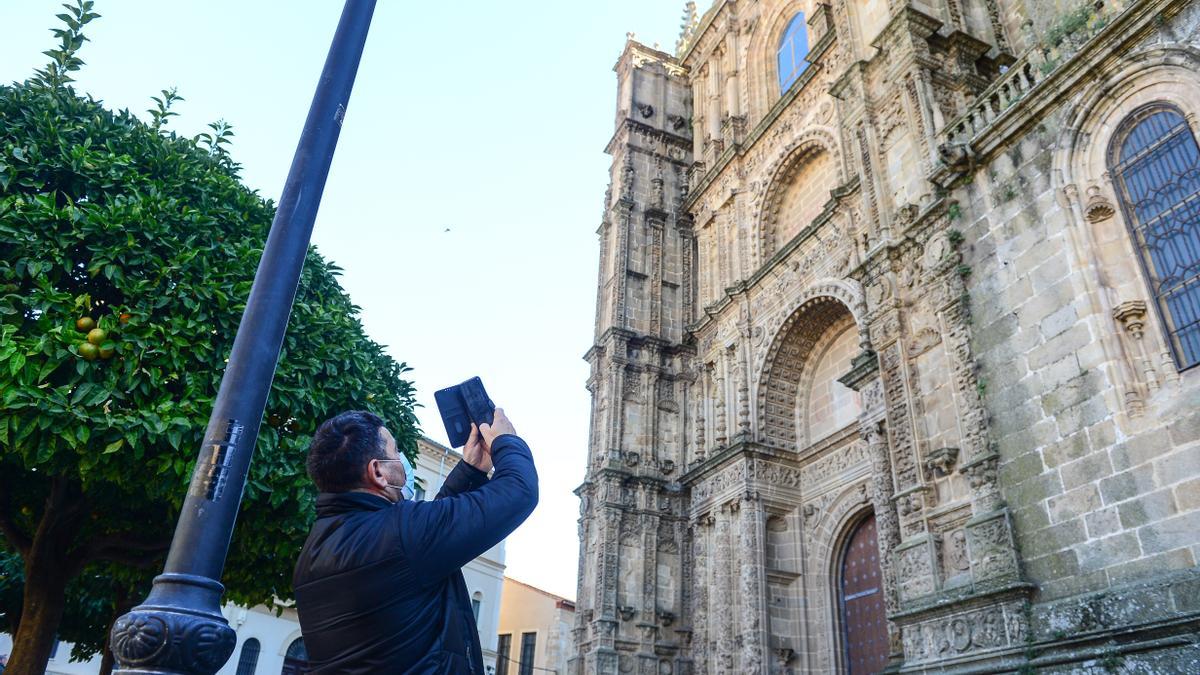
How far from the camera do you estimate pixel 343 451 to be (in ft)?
8.30

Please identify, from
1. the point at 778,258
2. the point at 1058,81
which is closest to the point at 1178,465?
the point at 1058,81

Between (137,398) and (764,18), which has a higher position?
(764,18)

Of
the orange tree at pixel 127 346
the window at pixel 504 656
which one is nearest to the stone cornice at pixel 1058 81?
the orange tree at pixel 127 346

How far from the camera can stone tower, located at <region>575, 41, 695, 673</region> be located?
727 inches

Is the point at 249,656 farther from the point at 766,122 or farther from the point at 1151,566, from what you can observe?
the point at 1151,566

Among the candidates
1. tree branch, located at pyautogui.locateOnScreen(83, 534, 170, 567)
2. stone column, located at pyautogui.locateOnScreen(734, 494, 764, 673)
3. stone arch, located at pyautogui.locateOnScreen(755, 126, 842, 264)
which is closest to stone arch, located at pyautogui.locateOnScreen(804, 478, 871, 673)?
stone column, located at pyautogui.locateOnScreen(734, 494, 764, 673)

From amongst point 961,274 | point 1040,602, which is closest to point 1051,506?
point 1040,602

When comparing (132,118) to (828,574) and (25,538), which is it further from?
(828,574)

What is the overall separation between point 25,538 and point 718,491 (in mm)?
12258

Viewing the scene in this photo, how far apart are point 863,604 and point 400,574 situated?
14.6 metres

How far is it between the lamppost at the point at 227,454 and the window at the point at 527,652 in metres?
36.1

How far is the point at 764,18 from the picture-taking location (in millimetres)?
23172

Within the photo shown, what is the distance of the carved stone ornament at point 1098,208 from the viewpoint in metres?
9.16

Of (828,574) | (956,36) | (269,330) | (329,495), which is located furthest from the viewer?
(828,574)
